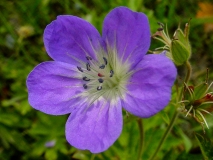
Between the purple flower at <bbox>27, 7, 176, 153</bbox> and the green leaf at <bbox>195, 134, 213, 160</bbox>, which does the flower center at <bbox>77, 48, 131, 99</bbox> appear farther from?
the green leaf at <bbox>195, 134, 213, 160</bbox>

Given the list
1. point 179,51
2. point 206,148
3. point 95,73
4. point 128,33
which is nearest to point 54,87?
point 95,73

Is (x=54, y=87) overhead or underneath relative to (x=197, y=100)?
overhead

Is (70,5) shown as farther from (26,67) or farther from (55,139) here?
(55,139)

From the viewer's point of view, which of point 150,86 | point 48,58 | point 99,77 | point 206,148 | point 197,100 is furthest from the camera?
point 48,58

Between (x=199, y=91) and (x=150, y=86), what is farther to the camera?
(x=199, y=91)

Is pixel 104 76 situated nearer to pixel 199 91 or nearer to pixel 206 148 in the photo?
pixel 199 91

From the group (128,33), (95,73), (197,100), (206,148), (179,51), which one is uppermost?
(128,33)

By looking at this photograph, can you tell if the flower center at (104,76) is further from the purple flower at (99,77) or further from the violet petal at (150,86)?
the violet petal at (150,86)

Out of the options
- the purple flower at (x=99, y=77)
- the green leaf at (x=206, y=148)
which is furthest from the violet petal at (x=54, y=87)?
the green leaf at (x=206, y=148)
